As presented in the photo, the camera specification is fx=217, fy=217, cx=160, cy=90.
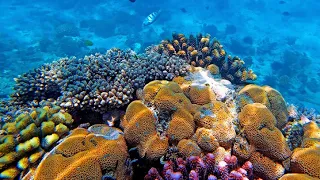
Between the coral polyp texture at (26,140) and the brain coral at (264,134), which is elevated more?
the brain coral at (264,134)

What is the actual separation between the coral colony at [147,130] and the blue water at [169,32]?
1023 centimetres

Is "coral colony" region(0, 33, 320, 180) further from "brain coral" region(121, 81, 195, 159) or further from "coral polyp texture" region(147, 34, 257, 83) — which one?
"coral polyp texture" region(147, 34, 257, 83)

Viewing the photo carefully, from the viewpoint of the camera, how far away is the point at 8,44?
68.2ft

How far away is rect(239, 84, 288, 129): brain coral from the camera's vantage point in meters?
3.91

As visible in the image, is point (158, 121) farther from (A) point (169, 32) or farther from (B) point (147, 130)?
(A) point (169, 32)

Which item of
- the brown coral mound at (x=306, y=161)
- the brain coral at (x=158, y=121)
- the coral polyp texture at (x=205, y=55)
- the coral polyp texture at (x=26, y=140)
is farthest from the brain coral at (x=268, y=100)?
the coral polyp texture at (x=26, y=140)

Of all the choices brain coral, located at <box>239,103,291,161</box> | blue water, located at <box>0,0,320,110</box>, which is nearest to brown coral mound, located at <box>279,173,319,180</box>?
brain coral, located at <box>239,103,291,161</box>

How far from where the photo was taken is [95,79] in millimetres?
4188

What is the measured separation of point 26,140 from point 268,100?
3.98m

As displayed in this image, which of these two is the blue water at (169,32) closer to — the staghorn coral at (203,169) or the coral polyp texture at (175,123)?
the coral polyp texture at (175,123)

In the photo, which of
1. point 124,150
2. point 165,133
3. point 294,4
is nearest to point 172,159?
point 165,133

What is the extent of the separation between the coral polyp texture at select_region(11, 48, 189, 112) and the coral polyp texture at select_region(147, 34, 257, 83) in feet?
2.61

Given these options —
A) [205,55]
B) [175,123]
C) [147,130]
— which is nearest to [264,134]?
[175,123]

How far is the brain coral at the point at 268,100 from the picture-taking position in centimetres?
391
